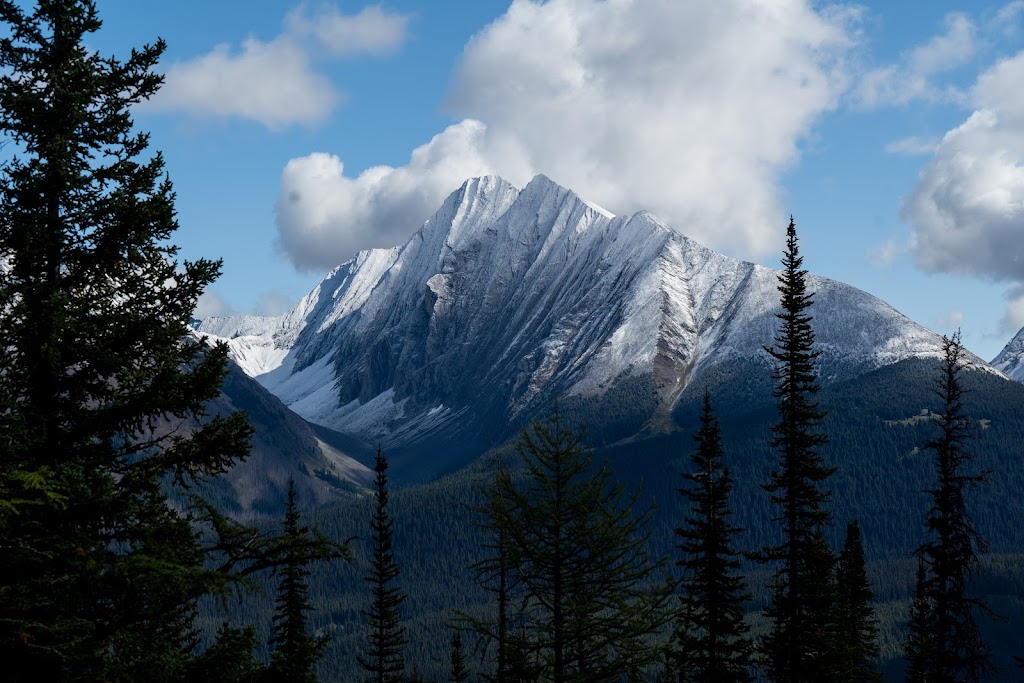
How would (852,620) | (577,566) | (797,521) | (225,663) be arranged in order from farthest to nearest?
(852,620) → (797,521) → (577,566) → (225,663)

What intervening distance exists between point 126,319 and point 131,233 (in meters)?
1.52

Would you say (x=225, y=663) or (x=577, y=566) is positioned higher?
(x=577, y=566)

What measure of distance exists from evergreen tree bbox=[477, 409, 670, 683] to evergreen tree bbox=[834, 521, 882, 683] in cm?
2508

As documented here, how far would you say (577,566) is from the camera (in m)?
23.3

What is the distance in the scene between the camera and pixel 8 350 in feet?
49.0

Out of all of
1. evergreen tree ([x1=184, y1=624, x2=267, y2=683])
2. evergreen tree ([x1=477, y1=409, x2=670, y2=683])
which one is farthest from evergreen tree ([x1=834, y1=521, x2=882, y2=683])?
evergreen tree ([x1=184, y1=624, x2=267, y2=683])

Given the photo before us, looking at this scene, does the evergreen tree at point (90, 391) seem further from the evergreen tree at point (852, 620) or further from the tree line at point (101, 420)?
the evergreen tree at point (852, 620)

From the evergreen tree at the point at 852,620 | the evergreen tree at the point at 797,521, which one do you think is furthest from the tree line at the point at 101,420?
the evergreen tree at the point at 852,620

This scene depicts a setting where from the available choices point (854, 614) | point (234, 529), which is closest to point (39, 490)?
point (234, 529)

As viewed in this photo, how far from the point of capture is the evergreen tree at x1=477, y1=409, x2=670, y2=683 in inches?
848

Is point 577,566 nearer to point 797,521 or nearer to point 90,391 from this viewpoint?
point 90,391

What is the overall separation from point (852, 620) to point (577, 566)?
4332cm

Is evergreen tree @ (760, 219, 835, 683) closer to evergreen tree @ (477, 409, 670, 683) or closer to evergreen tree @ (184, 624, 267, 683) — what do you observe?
evergreen tree @ (477, 409, 670, 683)

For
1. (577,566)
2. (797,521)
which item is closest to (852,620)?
(797,521)
